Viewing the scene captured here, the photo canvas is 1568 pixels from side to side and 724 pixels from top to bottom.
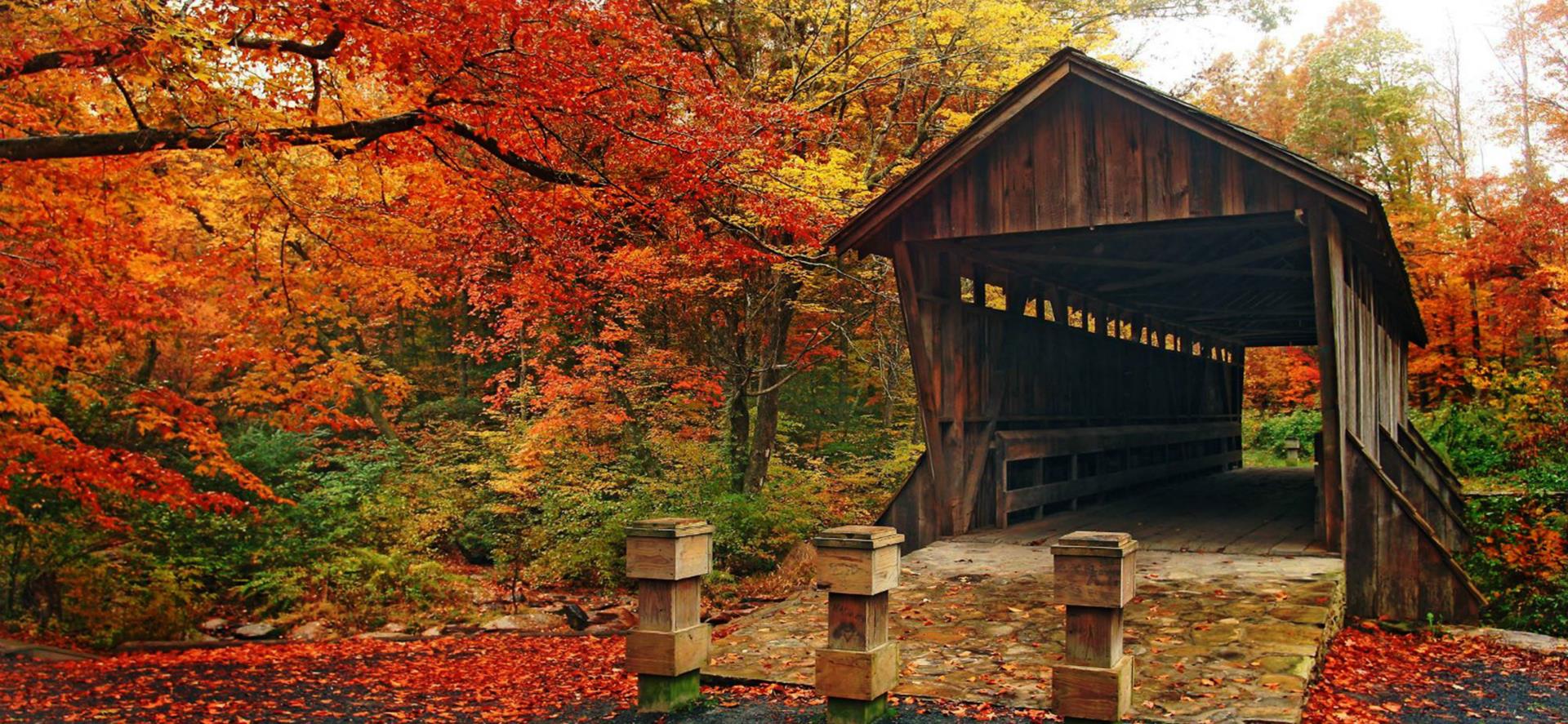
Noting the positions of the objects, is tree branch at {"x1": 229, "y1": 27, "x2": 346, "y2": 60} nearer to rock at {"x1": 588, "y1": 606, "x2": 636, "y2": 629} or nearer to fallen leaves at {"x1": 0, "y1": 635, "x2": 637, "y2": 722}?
fallen leaves at {"x1": 0, "y1": 635, "x2": 637, "y2": 722}

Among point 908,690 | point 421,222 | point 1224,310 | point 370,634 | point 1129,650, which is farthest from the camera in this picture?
point 1224,310

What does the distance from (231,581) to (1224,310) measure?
14.5 m

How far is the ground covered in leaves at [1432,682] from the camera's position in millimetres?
6387

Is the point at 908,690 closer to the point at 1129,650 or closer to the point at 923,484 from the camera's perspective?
the point at 1129,650

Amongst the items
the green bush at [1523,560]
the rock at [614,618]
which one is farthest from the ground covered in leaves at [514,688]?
the green bush at [1523,560]

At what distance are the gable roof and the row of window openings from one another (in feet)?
4.71

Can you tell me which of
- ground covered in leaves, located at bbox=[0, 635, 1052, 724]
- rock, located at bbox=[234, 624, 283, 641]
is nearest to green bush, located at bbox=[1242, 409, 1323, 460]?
ground covered in leaves, located at bbox=[0, 635, 1052, 724]

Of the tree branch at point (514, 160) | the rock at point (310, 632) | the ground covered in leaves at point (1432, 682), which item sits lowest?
the rock at point (310, 632)

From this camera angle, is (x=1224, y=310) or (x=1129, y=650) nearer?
(x=1129, y=650)

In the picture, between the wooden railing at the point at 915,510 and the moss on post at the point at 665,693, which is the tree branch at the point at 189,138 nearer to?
the moss on post at the point at 665,693

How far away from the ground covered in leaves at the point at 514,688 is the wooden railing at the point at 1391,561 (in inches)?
11.7

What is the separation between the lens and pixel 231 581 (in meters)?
13.8

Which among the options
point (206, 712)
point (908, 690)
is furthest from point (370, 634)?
point (908, 690)

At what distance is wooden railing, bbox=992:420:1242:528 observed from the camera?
442 inches
